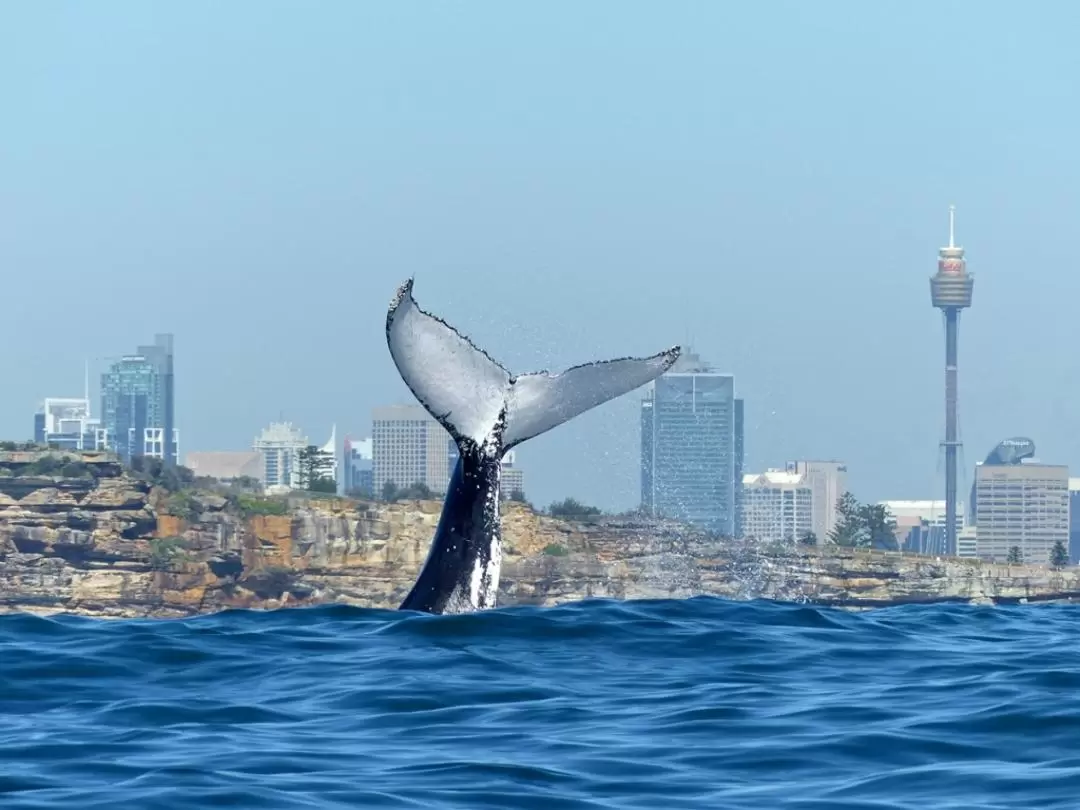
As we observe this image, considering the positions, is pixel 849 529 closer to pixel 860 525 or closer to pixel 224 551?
pixel 860 525

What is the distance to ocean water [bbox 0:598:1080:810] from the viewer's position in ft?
30.7

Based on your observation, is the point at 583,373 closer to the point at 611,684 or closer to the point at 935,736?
the point at 611,684

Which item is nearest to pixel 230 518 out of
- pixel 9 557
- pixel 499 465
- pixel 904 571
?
pixel 9 557

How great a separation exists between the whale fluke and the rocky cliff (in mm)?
100605

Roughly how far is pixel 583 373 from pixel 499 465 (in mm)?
1227

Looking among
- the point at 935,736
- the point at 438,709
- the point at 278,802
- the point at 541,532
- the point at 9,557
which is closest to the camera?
the point at 278,802

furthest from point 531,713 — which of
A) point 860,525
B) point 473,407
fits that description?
point 860,525

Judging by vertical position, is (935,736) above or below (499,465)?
below

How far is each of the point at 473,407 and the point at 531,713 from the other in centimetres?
376

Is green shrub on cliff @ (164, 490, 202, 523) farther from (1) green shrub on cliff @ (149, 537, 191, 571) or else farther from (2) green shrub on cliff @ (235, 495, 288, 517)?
(2) green shrub on cliff @ (235, 495, 288, 517)

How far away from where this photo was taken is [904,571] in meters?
148

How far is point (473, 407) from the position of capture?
1484 centimetres

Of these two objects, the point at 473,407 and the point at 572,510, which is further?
the point at 572,510

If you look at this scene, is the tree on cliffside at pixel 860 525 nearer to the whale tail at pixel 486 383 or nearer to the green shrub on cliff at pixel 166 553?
the green shrub on cliff at pixel 166 553
